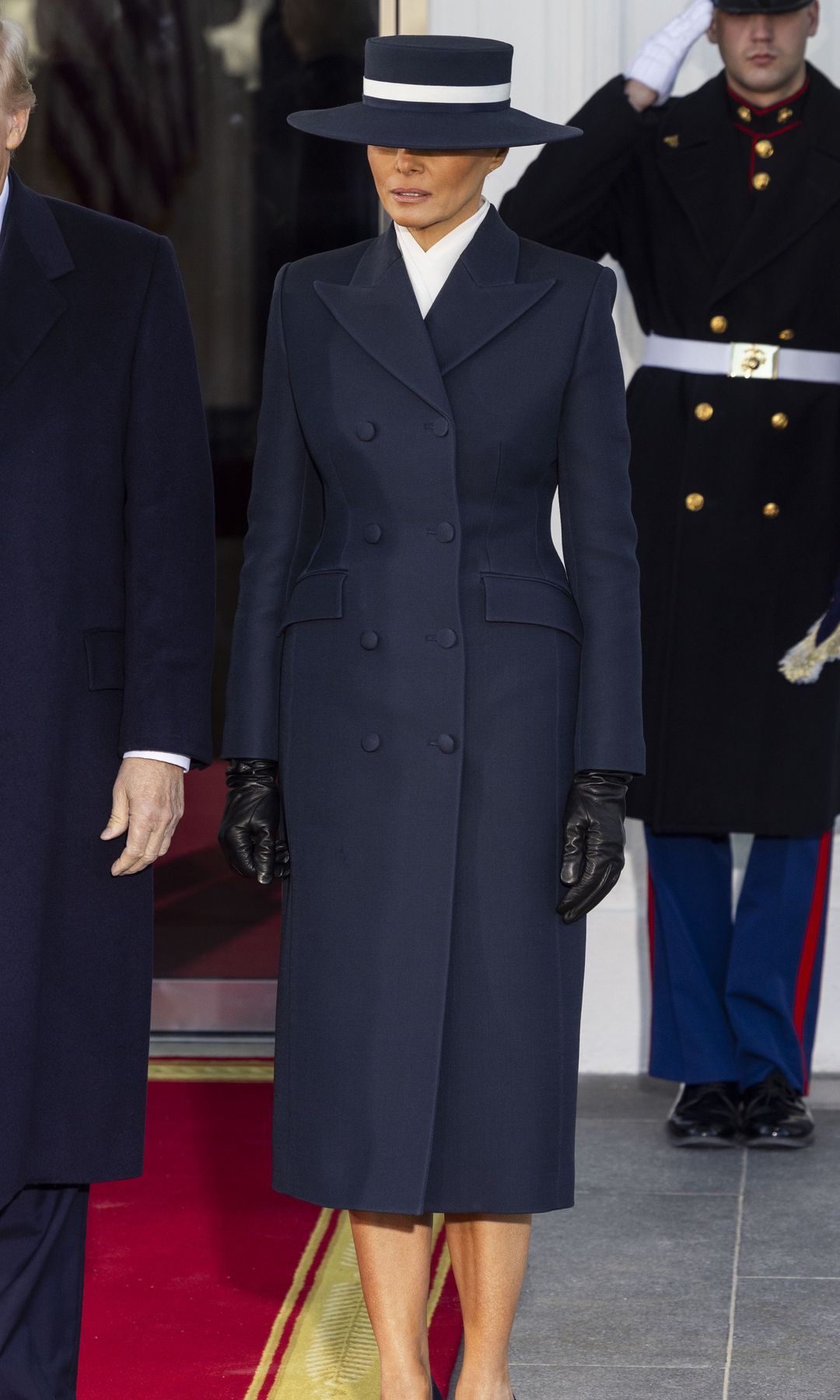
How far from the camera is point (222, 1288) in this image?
3395 millimetres

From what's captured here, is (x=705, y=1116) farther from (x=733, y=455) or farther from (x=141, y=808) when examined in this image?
(x=141, y=808)

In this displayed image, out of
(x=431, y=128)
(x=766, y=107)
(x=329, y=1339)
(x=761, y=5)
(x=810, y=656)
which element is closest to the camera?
(x=431, y=128)

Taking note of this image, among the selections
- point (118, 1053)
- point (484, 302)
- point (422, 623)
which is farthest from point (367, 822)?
point (484, 302)

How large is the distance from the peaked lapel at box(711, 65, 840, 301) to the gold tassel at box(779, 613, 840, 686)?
2.29 feet

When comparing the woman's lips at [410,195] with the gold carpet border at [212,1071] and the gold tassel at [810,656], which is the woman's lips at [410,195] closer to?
the gold tassel at [810,656]

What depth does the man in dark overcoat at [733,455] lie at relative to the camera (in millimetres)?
4191

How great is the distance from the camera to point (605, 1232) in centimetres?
369

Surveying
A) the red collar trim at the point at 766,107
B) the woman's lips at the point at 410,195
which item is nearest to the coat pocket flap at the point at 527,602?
the woman's lips at the point at 410,195

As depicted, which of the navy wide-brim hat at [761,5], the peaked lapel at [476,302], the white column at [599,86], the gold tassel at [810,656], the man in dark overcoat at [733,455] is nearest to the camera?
the peaked lapel at [476,302]

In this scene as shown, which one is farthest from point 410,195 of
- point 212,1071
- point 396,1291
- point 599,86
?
point 212,1071

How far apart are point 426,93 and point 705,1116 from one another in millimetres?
2331

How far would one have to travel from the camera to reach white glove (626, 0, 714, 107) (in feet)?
13.7

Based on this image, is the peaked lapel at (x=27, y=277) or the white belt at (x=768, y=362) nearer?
the peaked lapel at (x=27, y=277)

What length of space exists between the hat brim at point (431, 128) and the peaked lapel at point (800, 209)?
163 cm
